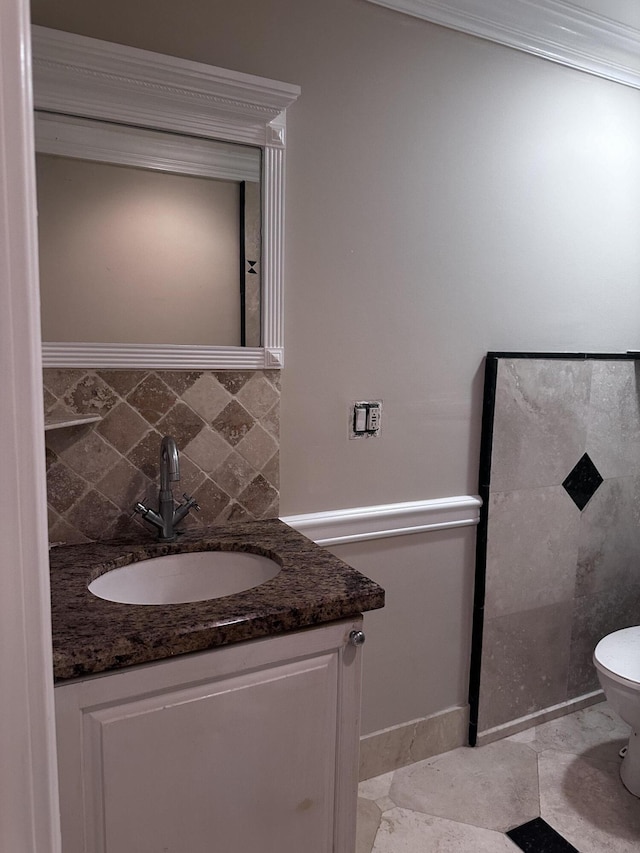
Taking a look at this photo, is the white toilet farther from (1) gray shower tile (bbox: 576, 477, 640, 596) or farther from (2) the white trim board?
(2) the white trim board

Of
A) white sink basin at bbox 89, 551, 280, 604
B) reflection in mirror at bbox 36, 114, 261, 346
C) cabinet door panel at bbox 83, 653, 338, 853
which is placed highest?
reflection in mirror at bbox 36, 114, 261, 346

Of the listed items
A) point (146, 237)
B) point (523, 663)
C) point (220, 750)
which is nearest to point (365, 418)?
point (146, 237)

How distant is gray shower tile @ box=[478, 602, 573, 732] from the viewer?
2223 millimetres

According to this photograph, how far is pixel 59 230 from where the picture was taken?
1446 millimetres

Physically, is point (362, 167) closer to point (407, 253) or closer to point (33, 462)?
point (407, 253)

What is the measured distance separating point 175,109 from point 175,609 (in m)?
1.18

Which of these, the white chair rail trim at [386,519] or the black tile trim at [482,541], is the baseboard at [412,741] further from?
the white chair rail trim at [386,519]

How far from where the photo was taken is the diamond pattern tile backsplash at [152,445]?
152cm

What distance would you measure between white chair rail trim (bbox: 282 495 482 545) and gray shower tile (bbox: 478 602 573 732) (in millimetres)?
413

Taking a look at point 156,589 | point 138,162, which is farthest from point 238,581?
point 138,162

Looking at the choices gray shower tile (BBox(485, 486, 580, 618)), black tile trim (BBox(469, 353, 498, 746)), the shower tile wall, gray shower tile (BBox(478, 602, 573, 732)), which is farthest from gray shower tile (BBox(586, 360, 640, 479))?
gray shower tile (BBox(478, 602, 573, 732))

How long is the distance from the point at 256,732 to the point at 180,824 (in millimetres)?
204

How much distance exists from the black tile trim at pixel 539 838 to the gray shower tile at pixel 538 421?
1.02 metres

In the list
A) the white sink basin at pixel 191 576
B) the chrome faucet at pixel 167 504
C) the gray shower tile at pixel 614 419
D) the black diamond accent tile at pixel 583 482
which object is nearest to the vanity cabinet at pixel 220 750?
the white sink basin at pixel 191 576
